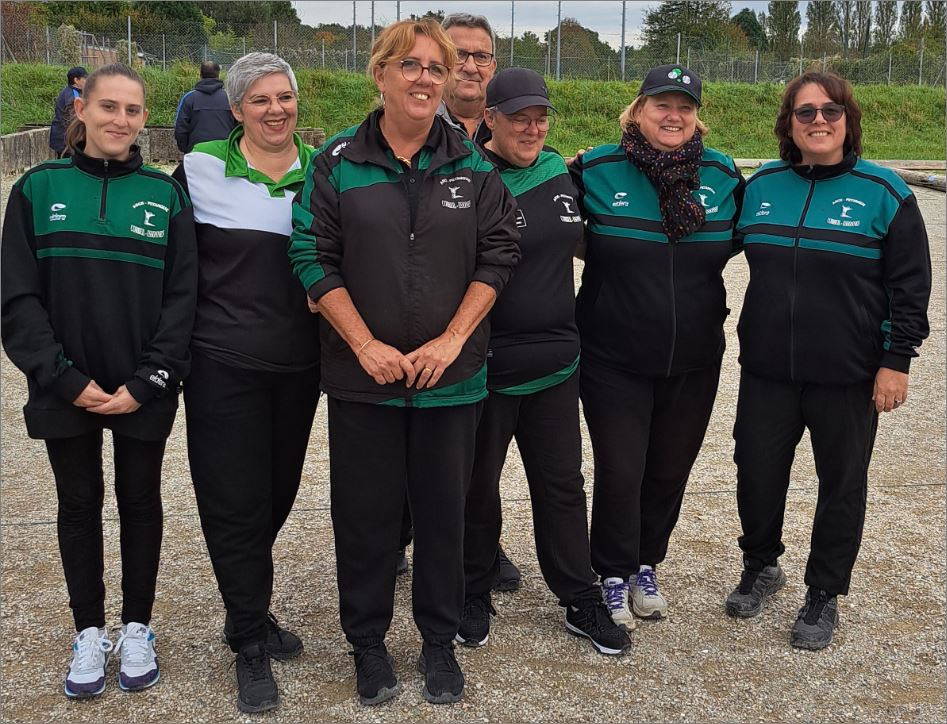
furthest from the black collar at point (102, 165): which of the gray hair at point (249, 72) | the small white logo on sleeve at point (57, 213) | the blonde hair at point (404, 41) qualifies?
the blonde hair at point (404, 41)

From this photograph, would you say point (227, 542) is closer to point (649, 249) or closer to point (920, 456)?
point (649, 249)

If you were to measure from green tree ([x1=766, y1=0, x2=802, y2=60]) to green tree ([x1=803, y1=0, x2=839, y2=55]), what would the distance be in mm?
705

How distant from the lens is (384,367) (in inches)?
114

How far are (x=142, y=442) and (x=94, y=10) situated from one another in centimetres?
3791

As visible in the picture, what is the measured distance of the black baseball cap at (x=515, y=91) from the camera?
3.24m

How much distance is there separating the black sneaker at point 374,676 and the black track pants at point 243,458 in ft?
1.16

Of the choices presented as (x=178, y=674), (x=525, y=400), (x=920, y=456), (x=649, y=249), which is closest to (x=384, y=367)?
(x=525, y=400)

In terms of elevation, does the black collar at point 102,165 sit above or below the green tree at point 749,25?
below

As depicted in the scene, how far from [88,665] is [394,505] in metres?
1.09

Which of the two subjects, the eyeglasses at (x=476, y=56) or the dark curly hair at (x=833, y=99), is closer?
the dark curly hair at (x=833, y=99)

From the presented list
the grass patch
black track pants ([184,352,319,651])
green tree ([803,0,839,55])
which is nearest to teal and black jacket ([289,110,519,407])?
black track pants ([184,352,319,651])

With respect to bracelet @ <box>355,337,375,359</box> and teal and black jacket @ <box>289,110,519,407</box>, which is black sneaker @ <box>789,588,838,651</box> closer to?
teal and black jacket @ <box>289,110,519,407</box>

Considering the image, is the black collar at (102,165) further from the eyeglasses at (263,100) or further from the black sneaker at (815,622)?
the black sneaker at (815,622)

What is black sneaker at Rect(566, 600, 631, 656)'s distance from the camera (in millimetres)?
3486
